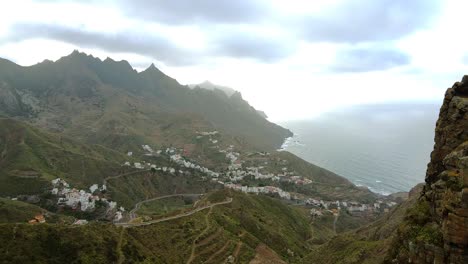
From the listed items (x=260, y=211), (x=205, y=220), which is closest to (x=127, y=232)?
(x=205, y=220)

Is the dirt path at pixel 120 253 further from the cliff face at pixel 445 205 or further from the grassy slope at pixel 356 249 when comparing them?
the cliff face at pixel 445 205

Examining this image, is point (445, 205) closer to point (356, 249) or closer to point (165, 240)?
point (356, 249)

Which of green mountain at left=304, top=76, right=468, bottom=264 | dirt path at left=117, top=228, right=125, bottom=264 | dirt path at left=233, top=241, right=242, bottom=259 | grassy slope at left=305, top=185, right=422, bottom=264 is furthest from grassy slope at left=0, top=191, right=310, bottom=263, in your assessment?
green mountain at left=304, top=76, right=468, bottom=264

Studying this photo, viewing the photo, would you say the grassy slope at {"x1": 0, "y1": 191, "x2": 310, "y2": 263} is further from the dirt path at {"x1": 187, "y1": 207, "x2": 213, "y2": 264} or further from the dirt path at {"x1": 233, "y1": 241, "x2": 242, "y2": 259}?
the dirt path at {"x1": 233, "y1": 241, "x2": 242, "y2": 259}

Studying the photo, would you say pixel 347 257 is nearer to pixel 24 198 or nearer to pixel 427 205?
pixel 427 205

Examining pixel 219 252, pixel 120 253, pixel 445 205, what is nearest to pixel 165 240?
pixel 219 252
